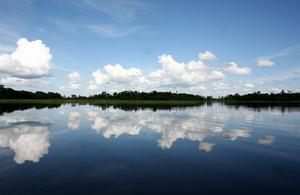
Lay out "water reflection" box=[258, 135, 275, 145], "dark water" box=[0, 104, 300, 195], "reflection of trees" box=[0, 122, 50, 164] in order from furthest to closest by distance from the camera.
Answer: "water reflection" box=[258, 135, 275, 145], "reflection of trees" box=[0, 122, 50, 164], "dark water" box=[0, 104, 300, 195]

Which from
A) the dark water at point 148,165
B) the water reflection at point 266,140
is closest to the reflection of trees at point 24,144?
the dark water at point 148,165

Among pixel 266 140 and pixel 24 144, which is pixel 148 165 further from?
pixel 266 140

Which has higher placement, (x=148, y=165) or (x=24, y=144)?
(x=24, y=144)

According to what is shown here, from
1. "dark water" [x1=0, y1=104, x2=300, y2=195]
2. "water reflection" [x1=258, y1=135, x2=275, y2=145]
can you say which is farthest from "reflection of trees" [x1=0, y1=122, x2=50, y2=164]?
"water reflection" [x1=258, y1=135, x2=275, y2=145]

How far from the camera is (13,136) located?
26.2 meters

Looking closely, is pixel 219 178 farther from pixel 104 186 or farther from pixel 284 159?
pixel 284 159

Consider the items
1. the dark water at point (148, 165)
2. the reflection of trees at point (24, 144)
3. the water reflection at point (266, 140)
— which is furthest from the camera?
the water reflection at point (266, 140)

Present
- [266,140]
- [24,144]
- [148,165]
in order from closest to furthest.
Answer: [148,165], [24,144], [266,140]

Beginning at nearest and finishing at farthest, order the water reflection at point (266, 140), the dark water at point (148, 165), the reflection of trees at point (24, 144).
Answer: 1. the dark water at point (148, 165)
2. the reflection of trees at point (24, 144)
3. the water reflection at point (266, 140)

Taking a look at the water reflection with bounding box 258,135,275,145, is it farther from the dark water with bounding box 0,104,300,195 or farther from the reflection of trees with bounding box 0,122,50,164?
the reflection of trees with bounding box 0,122,50,164

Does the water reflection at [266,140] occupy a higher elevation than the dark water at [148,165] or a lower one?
higher

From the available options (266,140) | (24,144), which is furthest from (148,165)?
(266,140)

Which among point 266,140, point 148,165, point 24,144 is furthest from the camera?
point 266,140

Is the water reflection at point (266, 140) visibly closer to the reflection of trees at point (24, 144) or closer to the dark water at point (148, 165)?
the dark water at point (148, 165)
